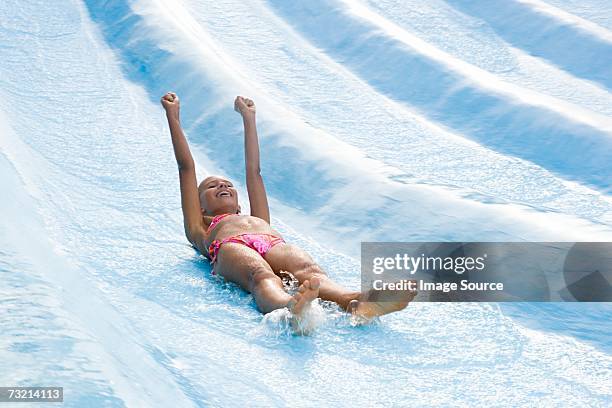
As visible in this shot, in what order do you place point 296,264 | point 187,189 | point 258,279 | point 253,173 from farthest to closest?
point 253,173 → point 187,189 → point 296,264 → point 258,279

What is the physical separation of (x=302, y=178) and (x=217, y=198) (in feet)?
2.41

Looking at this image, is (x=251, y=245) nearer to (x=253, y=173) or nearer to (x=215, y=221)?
(x=215, y=221)

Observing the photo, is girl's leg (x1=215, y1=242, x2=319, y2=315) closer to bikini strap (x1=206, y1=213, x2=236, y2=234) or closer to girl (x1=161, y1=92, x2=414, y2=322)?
girl (x1=161, y1=92, x2=414, y2=322)

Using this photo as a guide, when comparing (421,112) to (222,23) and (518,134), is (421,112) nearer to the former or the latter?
(518,134)

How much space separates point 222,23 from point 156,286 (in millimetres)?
2906

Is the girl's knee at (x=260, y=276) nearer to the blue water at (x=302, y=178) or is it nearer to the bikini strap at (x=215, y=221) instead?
the blue water at (x=302, y=178)

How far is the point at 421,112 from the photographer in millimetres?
3934

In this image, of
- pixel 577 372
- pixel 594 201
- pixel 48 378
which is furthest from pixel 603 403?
pixel 594 201

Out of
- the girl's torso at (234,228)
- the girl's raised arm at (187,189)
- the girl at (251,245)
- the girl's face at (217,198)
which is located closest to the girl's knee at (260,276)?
the girl at (251,245)

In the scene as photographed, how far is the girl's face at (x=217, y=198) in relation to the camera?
250 cm

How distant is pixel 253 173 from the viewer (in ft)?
8.46

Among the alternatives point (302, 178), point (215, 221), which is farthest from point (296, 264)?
point (302, 178)

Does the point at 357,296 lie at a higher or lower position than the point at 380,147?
lower

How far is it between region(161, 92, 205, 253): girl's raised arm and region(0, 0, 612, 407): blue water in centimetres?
6
